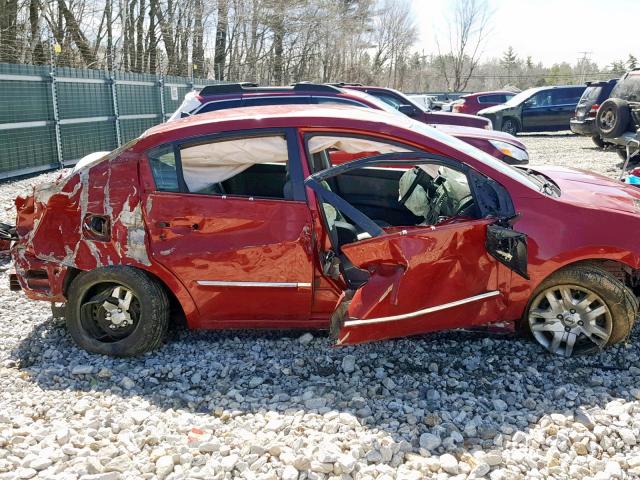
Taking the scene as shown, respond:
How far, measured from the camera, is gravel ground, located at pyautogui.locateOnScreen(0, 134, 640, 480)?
289 cm

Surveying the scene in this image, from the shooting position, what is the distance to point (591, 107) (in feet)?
50.7

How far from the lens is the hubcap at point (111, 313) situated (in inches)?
162

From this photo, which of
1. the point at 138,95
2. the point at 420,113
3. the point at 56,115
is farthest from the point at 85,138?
the point at 420,113

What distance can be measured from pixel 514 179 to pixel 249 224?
171cm

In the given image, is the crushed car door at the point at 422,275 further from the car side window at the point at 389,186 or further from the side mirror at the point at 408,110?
the side mirror at the point at 408,110

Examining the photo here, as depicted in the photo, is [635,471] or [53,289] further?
[53,289]

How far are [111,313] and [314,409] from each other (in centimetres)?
164

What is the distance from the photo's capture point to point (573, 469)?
281 cm

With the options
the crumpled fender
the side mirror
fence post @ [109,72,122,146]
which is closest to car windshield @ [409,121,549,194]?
the crumpled fender

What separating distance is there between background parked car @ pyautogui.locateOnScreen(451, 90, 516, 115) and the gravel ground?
2054cm

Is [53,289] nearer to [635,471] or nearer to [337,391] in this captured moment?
[337,391]

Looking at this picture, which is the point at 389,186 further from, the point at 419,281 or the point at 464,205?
the point at 419,281

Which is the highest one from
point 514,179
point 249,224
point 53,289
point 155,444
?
point 514,179

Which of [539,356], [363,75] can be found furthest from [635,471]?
[363,75]
